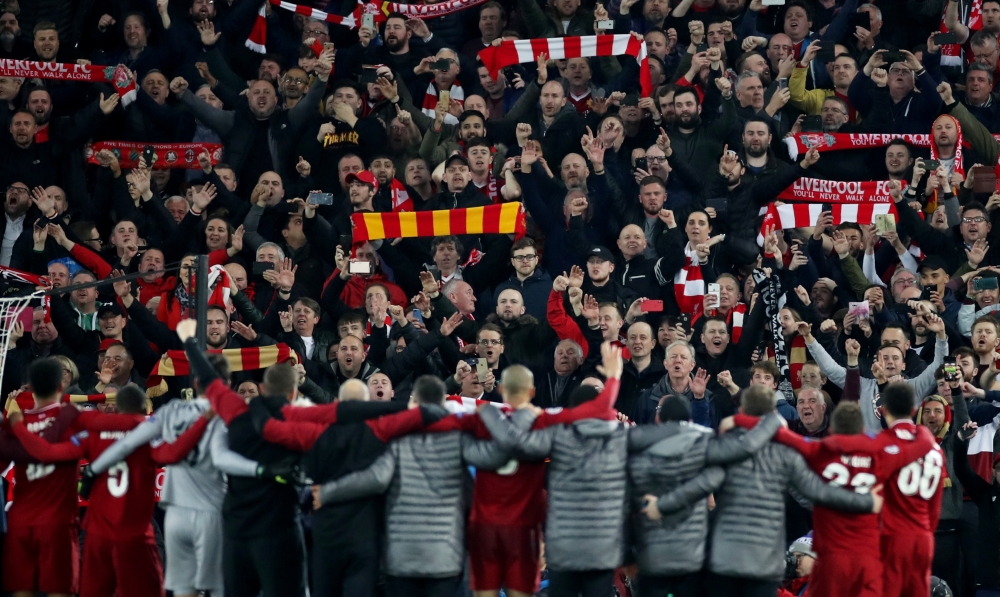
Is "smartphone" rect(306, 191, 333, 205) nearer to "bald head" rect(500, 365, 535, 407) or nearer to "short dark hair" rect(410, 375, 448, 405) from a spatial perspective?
"short dark hair" rect(410, 375, 448, 405)

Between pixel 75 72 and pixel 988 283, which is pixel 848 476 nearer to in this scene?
pixel 988 283

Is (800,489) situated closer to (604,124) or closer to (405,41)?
(604,124)

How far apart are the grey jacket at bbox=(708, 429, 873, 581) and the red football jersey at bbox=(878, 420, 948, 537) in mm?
454

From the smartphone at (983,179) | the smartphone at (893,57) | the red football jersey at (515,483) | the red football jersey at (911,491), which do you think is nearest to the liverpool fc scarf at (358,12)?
the smartphone at (893,57)

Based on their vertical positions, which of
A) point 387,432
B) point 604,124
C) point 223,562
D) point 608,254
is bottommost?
point 223,562

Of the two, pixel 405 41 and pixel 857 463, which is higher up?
pixel 405 41

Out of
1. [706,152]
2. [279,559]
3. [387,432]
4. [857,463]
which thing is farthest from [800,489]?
[706,152]

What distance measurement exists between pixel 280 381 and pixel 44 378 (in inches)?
68.5

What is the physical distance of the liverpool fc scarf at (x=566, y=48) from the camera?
18375mm

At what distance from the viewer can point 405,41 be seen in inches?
757

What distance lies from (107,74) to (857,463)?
34.1 ft

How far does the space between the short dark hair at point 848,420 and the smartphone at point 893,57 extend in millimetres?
7223

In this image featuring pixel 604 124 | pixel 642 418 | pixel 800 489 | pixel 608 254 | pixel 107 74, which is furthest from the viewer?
pixel 107 74

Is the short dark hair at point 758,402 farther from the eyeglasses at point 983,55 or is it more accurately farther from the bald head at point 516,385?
the eyeglasses at point 983,55
